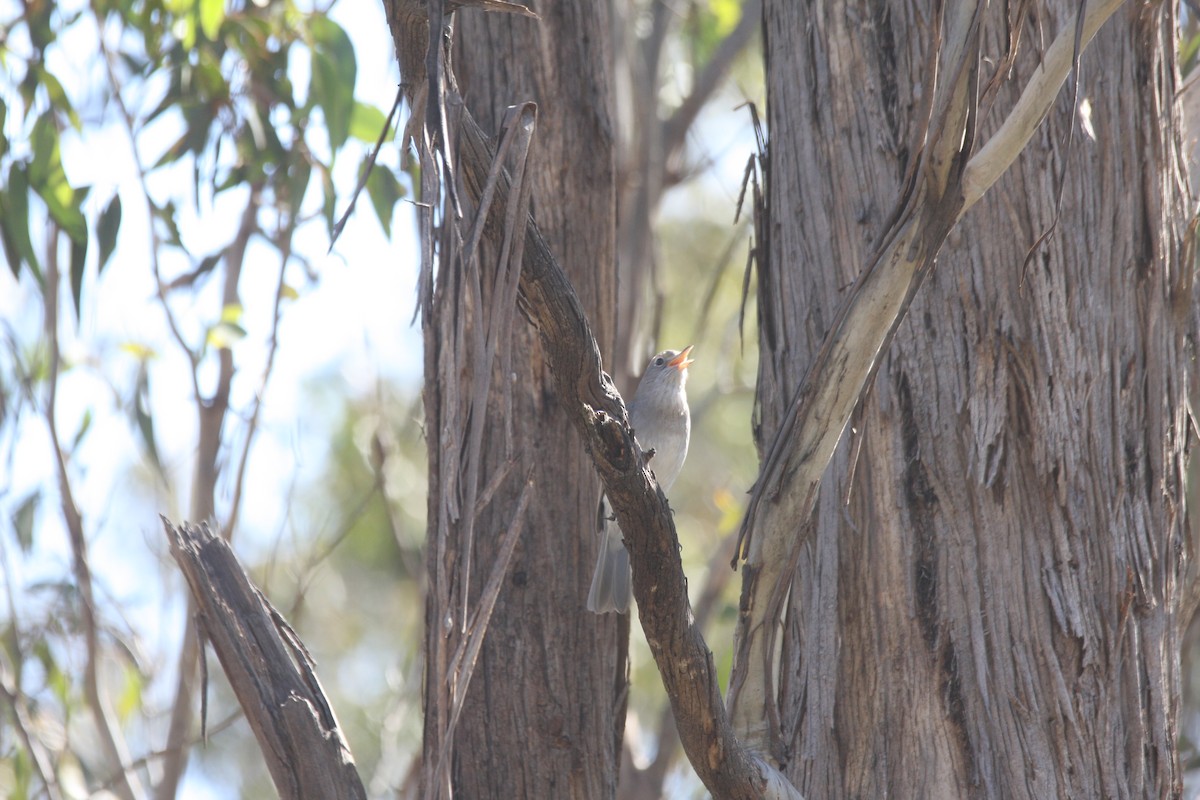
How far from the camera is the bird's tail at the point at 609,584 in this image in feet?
10.3

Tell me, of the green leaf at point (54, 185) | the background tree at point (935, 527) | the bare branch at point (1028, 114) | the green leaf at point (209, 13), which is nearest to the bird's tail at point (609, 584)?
the background tree at point (935, 527)

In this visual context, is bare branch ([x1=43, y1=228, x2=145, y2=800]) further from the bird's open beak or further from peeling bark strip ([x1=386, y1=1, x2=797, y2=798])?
peeling bark strip ([x1=386, y1=1, x2=797, y2=798])

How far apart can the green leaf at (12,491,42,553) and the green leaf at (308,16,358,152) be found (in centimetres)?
217

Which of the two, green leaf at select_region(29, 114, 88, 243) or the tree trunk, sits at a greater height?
A: green leaf at select_region(29, 114, 88, 243)

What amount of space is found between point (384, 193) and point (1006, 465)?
2.44 m

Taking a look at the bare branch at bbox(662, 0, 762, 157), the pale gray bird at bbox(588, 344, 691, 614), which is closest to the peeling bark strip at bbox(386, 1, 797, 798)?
the pale gray bird at bbox(588, 344, 691, 614)

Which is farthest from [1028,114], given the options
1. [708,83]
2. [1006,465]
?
[708,83]

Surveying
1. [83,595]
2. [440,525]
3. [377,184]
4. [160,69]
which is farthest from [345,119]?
[440,525]

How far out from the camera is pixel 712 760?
2160 mm

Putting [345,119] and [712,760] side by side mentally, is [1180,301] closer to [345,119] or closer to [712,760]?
[712,760]

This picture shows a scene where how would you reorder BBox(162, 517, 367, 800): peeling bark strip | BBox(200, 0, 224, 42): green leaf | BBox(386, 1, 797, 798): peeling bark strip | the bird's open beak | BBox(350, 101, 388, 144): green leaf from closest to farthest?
BBox(386, 1, 797, 798): peeling bark strip
BBox(162, 517, 367, 800): peeling bark strip
BBox(350, 101, 388, 144): green leaf
BBox(200, 0, 224, 42): green leaf
the bird's open beak

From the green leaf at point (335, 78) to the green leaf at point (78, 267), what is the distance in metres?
0.92

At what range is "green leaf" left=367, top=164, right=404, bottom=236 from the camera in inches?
165

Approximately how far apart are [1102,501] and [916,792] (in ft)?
2.38
